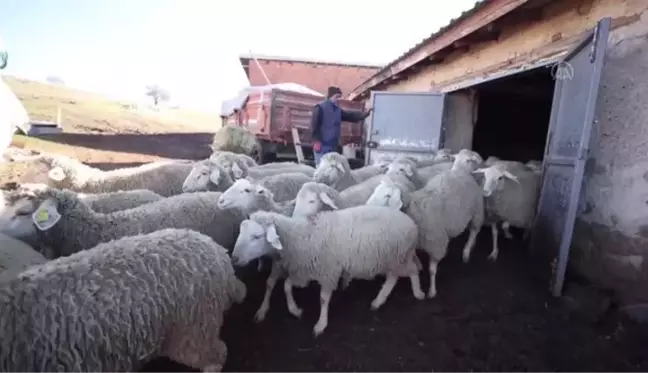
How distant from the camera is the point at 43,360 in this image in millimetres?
1824

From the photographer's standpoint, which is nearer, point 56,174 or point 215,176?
point 56,174

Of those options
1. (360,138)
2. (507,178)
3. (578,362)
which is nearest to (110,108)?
(360,138)

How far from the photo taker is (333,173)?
5.19 m

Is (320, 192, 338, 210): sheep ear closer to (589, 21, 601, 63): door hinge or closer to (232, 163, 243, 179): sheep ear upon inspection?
(232, 163, 243, 179): sheep ear

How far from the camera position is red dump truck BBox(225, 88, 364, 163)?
10.9 meters

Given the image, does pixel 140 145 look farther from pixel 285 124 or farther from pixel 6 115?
pixel 6 115

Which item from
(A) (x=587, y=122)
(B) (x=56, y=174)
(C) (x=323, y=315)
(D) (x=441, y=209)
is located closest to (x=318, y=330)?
(C) (x=323, y=315)

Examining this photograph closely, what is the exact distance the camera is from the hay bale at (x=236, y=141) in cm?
1037

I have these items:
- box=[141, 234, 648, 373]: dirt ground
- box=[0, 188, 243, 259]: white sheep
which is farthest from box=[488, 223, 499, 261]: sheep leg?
box=[0, 188, 243, 259]: white sheep

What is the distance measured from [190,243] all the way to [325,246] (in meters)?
1.26

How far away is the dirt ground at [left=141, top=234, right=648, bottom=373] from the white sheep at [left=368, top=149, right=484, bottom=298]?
1.53ft

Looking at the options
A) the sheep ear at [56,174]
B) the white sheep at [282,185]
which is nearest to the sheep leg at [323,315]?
the white sheep at [282,185]

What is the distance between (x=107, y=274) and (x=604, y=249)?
388 centimetres

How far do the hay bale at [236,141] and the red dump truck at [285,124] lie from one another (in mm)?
392
